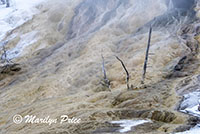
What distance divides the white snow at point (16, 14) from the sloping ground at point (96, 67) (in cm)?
256

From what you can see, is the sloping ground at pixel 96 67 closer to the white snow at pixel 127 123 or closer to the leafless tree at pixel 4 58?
the white snow at pixel 127 123

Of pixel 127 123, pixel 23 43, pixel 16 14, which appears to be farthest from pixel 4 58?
pixel 127 123

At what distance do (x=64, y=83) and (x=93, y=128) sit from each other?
47.2ft

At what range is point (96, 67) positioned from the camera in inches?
1168

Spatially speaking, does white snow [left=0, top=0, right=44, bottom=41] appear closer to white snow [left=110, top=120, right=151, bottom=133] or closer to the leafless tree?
the leafless tree

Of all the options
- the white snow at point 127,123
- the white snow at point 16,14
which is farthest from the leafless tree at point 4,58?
the white snow at point 127,123

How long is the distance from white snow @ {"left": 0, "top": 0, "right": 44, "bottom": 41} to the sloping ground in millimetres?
2564

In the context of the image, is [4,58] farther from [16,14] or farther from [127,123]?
[127,123]

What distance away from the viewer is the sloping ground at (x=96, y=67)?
16.6 meters

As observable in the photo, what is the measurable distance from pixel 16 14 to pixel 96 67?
33156 mm

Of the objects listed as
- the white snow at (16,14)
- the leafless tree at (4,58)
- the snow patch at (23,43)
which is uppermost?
the white snow at (16,14)

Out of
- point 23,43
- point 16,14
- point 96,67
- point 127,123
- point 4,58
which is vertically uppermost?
point 16,14

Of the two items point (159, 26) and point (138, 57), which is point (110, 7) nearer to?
point (159, 26)

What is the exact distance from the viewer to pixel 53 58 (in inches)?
1443
